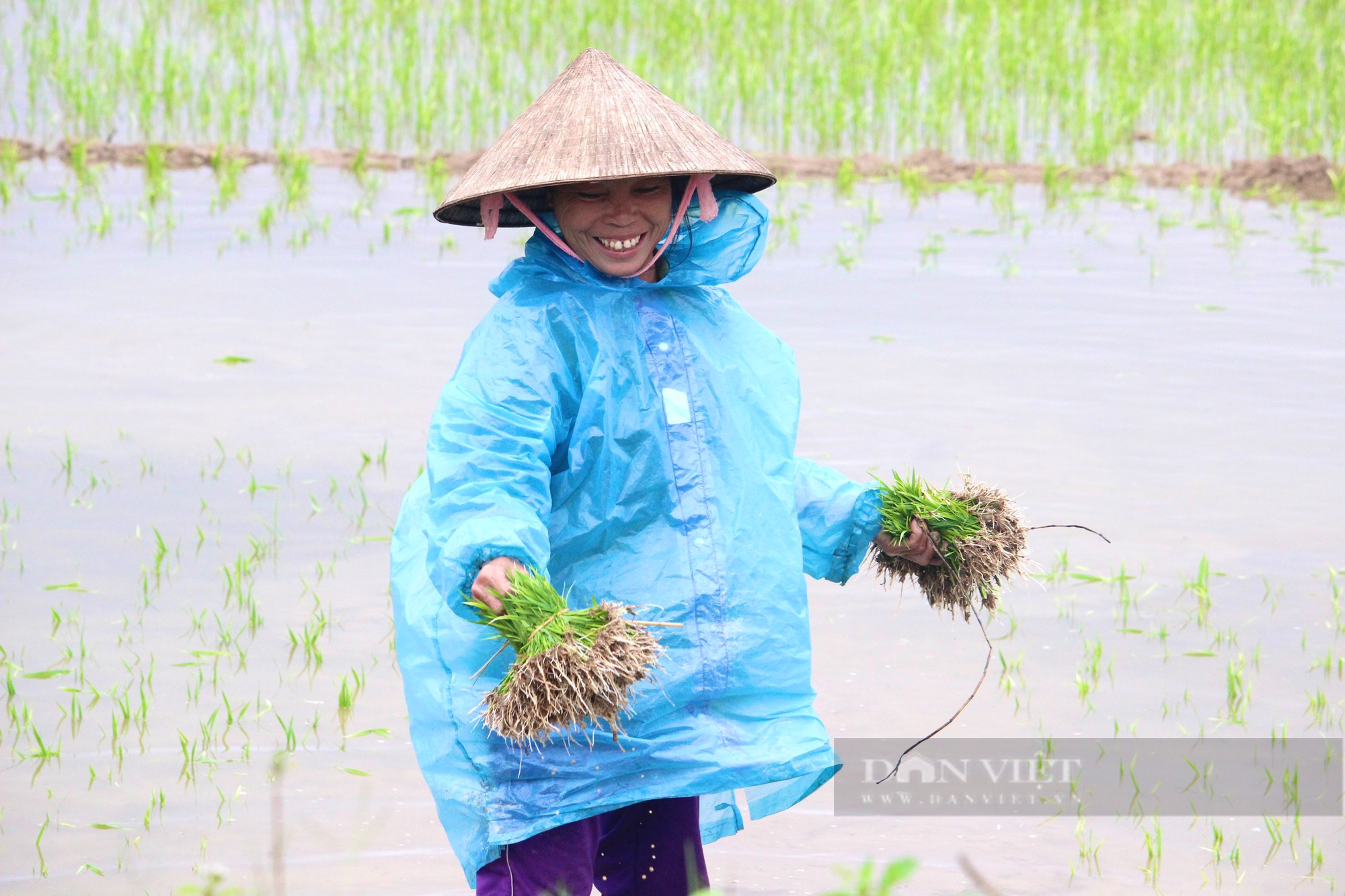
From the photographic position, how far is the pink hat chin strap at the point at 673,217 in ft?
8.00

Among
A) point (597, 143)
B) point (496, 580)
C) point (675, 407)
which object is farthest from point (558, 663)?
point (597, 143)

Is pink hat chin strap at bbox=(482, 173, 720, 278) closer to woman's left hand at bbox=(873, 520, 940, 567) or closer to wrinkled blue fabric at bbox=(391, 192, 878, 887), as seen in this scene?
wrinkled blue fabric at bbox=(391, 192, 878, 887)

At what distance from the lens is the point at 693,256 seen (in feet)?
8.15

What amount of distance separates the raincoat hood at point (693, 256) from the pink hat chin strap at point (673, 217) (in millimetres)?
14

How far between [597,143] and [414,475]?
9.66 ft

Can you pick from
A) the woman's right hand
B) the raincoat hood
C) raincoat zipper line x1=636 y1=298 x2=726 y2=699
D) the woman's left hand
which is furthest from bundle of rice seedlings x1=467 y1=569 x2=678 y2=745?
the woman's left hand

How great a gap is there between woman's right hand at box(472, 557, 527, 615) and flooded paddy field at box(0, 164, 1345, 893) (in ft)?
1.59

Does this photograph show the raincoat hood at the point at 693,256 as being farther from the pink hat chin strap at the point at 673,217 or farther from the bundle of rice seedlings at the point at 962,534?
the bundle of rice seedlings at the point at 962,534

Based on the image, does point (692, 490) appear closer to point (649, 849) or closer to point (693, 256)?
point (693, 256)

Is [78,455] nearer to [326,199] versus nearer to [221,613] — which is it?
[221,613]

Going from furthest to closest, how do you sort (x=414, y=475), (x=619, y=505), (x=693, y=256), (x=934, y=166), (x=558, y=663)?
(x=934, y=166) → (x=414, y=475) → (x=693, y=256) → (x=619, y=505) → (x=558, y=663)

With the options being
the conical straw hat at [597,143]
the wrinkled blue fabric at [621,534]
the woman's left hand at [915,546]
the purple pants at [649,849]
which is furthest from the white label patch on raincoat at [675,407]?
the purple pants at [649,849]

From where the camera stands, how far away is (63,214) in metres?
8.62

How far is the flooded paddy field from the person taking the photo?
3.30 meters
